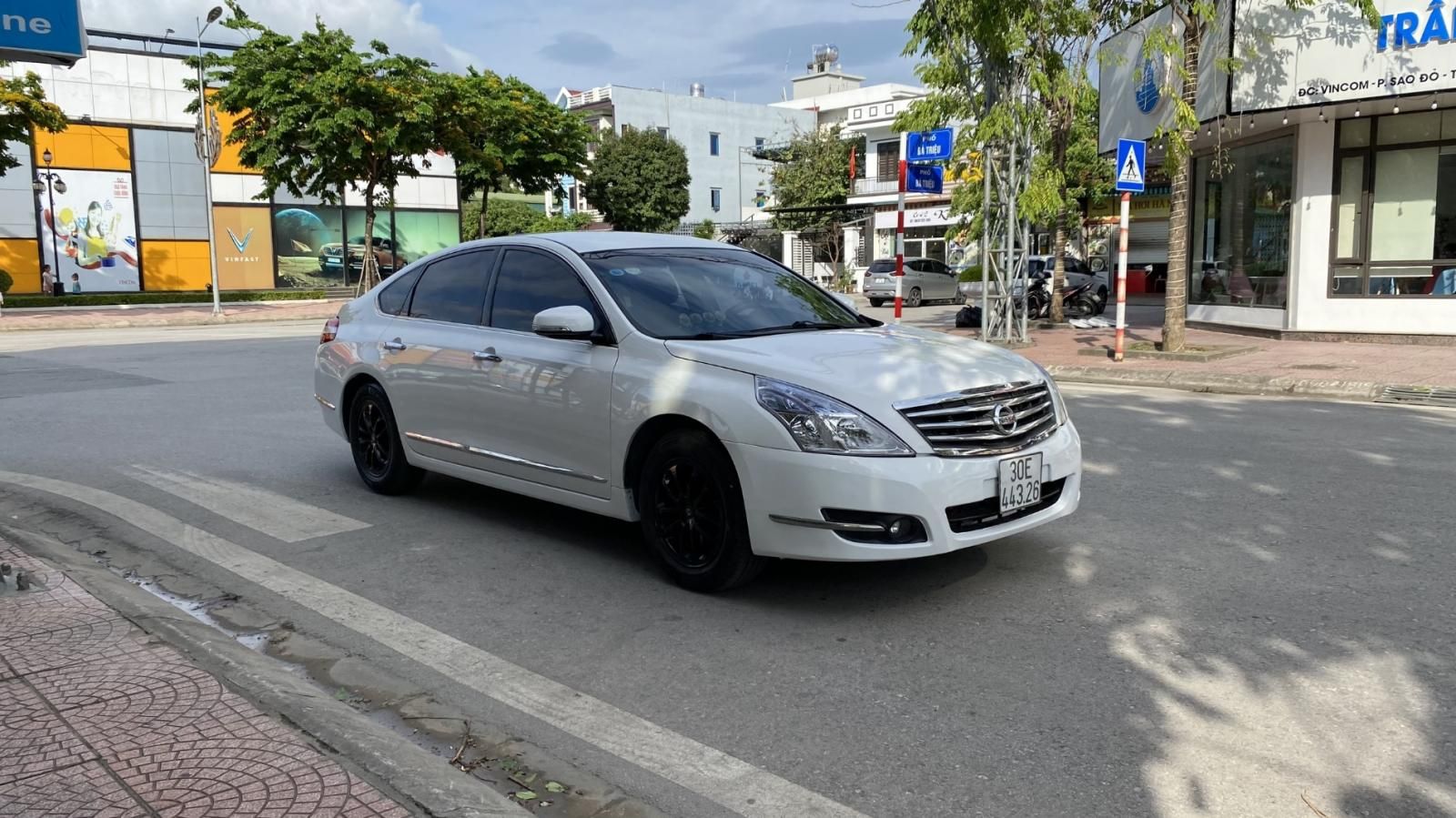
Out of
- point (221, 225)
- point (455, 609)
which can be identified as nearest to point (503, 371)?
point (455, 609)

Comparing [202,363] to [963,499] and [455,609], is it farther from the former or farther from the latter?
[963,499]

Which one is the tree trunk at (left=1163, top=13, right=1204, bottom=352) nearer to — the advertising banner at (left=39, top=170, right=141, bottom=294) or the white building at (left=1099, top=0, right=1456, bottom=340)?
the white building at (left=1099, top=0, right=1456, bottom=340)

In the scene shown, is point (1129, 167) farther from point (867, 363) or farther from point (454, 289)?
point (867, 363)

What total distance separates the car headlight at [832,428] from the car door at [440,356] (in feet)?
6.82

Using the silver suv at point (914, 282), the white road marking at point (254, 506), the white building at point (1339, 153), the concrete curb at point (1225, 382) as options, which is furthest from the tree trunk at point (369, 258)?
the white road marking at point (254, 506)

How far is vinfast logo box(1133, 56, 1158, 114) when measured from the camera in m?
18.1

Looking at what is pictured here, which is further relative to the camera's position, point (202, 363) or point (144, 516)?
point (202, 363)

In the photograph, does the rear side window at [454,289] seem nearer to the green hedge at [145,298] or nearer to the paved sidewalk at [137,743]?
the paved sidewalk at [137,743]

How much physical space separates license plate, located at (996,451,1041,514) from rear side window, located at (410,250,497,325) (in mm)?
3006

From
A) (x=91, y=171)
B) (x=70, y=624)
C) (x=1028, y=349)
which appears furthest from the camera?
(x=91, y=171)

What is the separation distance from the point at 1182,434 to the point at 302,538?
653cm

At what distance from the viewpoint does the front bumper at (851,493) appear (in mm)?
4285

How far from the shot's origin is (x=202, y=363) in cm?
1548

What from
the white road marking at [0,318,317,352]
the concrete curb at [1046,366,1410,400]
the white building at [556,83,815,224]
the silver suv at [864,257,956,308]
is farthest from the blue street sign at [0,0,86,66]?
the white building at [556,83,815,224]
